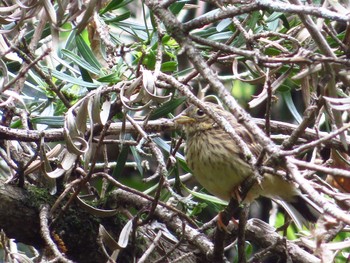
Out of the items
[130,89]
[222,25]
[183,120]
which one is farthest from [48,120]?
[222,25]

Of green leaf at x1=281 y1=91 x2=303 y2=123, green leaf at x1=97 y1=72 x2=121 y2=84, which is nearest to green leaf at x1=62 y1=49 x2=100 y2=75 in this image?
green leaf at x1=97 y1=72 x2=121 y2=84

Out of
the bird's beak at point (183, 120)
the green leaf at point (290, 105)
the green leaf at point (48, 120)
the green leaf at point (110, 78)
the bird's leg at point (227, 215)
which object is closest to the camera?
the bird's leg at point (227, 215)

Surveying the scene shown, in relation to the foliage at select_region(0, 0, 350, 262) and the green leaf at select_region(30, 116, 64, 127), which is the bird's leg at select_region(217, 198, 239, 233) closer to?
the foliage at select_region(0, 0, 350, 262)

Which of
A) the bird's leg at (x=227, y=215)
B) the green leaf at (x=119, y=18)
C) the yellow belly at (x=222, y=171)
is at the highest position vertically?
the green leaf at (x=119, y=18)

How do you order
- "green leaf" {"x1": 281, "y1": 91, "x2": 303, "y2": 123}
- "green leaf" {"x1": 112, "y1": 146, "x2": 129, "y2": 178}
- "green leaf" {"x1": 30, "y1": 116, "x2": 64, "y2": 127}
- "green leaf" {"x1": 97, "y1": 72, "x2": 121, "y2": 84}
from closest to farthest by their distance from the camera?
"green leaf" {"x1": 97, "y1": 72, "x2": 121, "y2": 84} < "green leaf" {"x1": 30, "y1": 116, "x2": 64, "y2": 127} < "green leaf" {"x1": 112, "y1": 146, "x2": 129, "y2": 178} < "green leaf" {"x1": 281, "y1": 91, "x2": 303, "y2": 123}

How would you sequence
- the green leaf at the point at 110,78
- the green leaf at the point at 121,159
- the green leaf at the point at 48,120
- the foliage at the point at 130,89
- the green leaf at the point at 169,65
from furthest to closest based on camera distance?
1. the green leaf at the point at 121,159
2. the green leaf at the point at 48,120
3. the green leaf at the point at 169,65
4. the green leaf at the point at 110,78
5. the foliage at the point at 130,89

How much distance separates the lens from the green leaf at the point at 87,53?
142 inches

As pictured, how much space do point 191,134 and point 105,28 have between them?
39.4 inches

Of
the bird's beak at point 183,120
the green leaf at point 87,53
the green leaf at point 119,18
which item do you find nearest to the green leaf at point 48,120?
the green leaf at point 87,53

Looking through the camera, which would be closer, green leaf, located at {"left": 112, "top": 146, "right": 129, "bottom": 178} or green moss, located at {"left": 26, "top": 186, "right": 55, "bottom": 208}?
green moss, located at {"left": 26, "top": 186, "right": 55, "bottom": 208}

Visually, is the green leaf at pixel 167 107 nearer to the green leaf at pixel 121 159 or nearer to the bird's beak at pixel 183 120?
the green leaf at pixel 121 159

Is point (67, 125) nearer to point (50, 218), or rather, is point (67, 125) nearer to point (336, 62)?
point (50, 218)

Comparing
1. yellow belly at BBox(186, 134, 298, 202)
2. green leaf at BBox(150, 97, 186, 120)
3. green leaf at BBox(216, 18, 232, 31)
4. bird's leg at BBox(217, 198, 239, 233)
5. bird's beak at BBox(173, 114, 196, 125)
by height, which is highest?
green leaf at BBox(216, 18, 232, 31)

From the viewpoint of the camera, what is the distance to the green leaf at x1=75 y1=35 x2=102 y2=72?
362 centimetres
